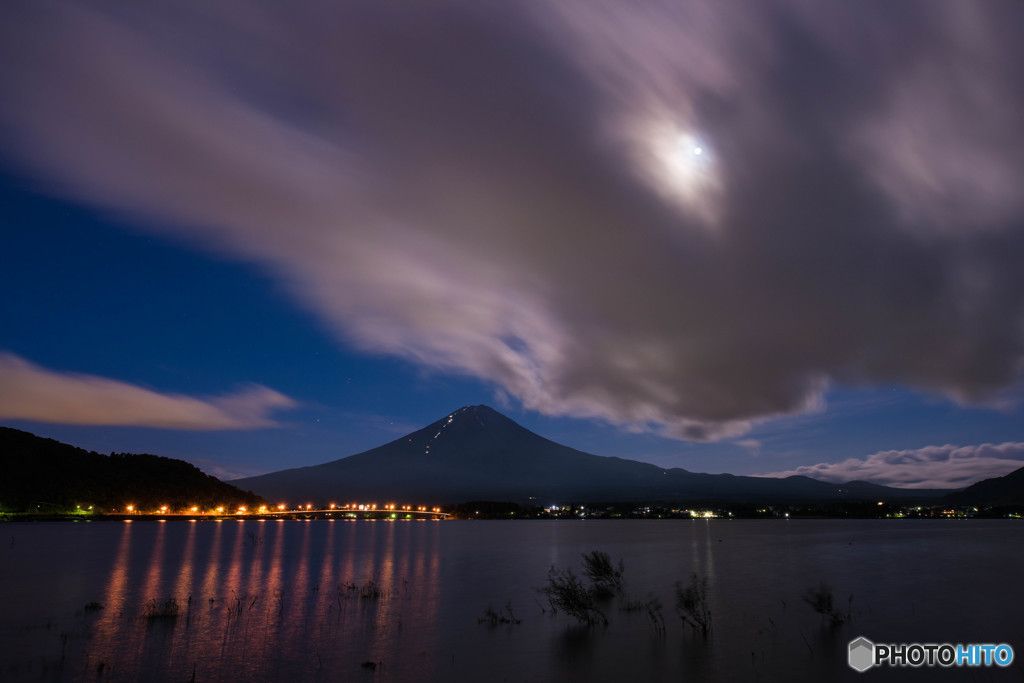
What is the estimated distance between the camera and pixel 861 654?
69.3 ft

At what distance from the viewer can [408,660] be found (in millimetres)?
20172

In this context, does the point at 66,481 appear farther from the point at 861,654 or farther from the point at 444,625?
the point at 861,654

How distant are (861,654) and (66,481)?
190m

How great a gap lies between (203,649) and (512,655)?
10449 mm

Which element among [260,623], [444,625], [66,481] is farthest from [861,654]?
[66,481]

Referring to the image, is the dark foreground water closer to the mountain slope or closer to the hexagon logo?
the hexagon logo

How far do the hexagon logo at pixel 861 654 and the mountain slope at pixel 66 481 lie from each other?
177538 millimetres

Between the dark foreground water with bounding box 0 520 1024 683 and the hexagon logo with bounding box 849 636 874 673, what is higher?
the hexagon logo with bounding box 849 636 874 673

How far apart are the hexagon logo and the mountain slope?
177538 mm

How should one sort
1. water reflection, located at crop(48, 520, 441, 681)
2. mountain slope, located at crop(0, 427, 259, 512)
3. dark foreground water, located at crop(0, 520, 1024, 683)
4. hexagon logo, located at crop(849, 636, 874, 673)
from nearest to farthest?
1. dark foreground water, located at crop(0, 520, 1024, 683)
2. water reflection, located at crop(48, 520, 441, 681)
3. hexagon logo, located at crop(849, 636, 874, 673)
4. mountain slope, located at crop(0, 427, 259, 512)

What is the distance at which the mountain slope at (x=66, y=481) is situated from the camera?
147875 mm

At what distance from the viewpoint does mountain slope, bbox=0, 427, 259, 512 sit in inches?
5822

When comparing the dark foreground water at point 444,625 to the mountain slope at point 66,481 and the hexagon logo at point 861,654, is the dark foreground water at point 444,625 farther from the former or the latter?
the mountain slope at point 66,481

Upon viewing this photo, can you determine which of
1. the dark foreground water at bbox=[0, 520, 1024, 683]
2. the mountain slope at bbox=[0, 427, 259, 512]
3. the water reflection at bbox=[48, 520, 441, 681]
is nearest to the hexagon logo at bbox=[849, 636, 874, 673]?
the dark foreground water at bbox=[0, 520, 1024, 683]
